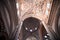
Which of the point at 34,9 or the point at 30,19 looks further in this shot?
the point at 30,19

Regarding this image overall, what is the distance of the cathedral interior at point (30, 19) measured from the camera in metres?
9.01

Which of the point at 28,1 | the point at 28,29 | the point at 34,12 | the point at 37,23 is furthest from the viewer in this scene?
the point at 28,29

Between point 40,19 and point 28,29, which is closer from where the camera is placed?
point 40,19

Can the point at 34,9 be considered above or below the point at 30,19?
above

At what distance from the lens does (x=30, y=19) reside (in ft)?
51.5

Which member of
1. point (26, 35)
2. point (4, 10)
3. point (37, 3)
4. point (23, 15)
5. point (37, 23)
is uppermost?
point (4, 10)

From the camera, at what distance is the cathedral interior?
9008mm

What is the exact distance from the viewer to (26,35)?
16.8 metres

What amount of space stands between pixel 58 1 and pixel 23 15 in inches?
210

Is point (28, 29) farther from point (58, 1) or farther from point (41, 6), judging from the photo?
point (58, 1)

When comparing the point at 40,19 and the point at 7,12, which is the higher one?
the point at 7,12

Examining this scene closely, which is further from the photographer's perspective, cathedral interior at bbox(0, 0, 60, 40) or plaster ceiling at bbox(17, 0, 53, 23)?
plaster ceiling at bbox(17, 0, 53, 23)

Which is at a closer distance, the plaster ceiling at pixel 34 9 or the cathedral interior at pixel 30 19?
the cathedral interior at pixel 30 19

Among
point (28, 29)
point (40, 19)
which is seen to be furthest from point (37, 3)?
point (28, 29)
